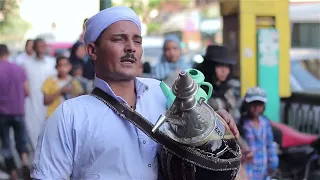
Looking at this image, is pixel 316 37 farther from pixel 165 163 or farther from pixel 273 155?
pixel 165 163

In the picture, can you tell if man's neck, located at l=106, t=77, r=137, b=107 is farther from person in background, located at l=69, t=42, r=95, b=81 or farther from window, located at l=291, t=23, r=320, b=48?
window, located at l=291, t=23, r=320, b=48

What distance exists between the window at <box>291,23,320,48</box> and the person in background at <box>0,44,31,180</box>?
9.44 metres

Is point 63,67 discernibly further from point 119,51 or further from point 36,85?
point 119,51

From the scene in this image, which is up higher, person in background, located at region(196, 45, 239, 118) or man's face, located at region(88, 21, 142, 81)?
man's face, located at region(88, 21, 142, 81)

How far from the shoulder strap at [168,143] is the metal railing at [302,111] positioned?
6.51 metres

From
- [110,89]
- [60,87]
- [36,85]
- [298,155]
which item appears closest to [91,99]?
[110,89]

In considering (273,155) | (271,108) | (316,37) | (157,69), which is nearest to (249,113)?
(273,155)

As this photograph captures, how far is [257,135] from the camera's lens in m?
5.56

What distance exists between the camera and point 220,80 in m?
5.14

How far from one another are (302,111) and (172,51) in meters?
2.17

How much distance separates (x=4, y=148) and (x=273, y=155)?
4.55 meters

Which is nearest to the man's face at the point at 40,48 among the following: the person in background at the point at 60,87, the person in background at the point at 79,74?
the person in background at the point at 79,74

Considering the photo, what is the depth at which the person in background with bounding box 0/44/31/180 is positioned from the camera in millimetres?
8320

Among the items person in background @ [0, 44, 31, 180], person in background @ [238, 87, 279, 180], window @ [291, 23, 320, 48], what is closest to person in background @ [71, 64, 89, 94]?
person in background @ [0, 44, 31, 180]
